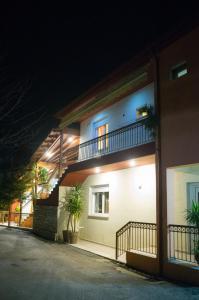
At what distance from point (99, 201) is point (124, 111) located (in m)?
4.86

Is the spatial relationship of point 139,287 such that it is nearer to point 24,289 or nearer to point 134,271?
point 134,271

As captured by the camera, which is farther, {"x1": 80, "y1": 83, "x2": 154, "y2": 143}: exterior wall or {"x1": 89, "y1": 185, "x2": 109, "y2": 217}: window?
{"x1": 89, "y1": 185, "x2": 109, "y2": 217}: window

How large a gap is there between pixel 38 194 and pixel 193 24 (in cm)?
1610

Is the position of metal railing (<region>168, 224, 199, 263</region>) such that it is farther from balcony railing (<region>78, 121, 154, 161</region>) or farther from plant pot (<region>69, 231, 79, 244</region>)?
plant pot (<region>69, 231, 79, 244</region>)

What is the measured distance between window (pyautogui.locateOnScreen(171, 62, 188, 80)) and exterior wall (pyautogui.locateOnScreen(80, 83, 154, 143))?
2735 millimetres

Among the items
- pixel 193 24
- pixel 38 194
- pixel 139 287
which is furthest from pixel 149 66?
pixel 38 194

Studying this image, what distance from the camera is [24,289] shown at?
695cm

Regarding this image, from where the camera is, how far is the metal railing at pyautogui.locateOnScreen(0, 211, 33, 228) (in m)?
21.8

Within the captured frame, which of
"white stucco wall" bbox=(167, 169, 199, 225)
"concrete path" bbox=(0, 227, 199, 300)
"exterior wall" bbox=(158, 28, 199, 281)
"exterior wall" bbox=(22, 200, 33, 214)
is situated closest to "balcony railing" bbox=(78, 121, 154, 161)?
"exterior wall" bbox=(158, 28, 199, 281)

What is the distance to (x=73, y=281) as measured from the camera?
7.83m

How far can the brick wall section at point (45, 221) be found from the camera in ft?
52.0

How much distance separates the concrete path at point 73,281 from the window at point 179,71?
6276 mm

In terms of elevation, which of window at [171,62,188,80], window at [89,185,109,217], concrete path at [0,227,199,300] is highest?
window at [171,62,188,80]

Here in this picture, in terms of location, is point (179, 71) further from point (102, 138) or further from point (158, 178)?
point (102, 138)
